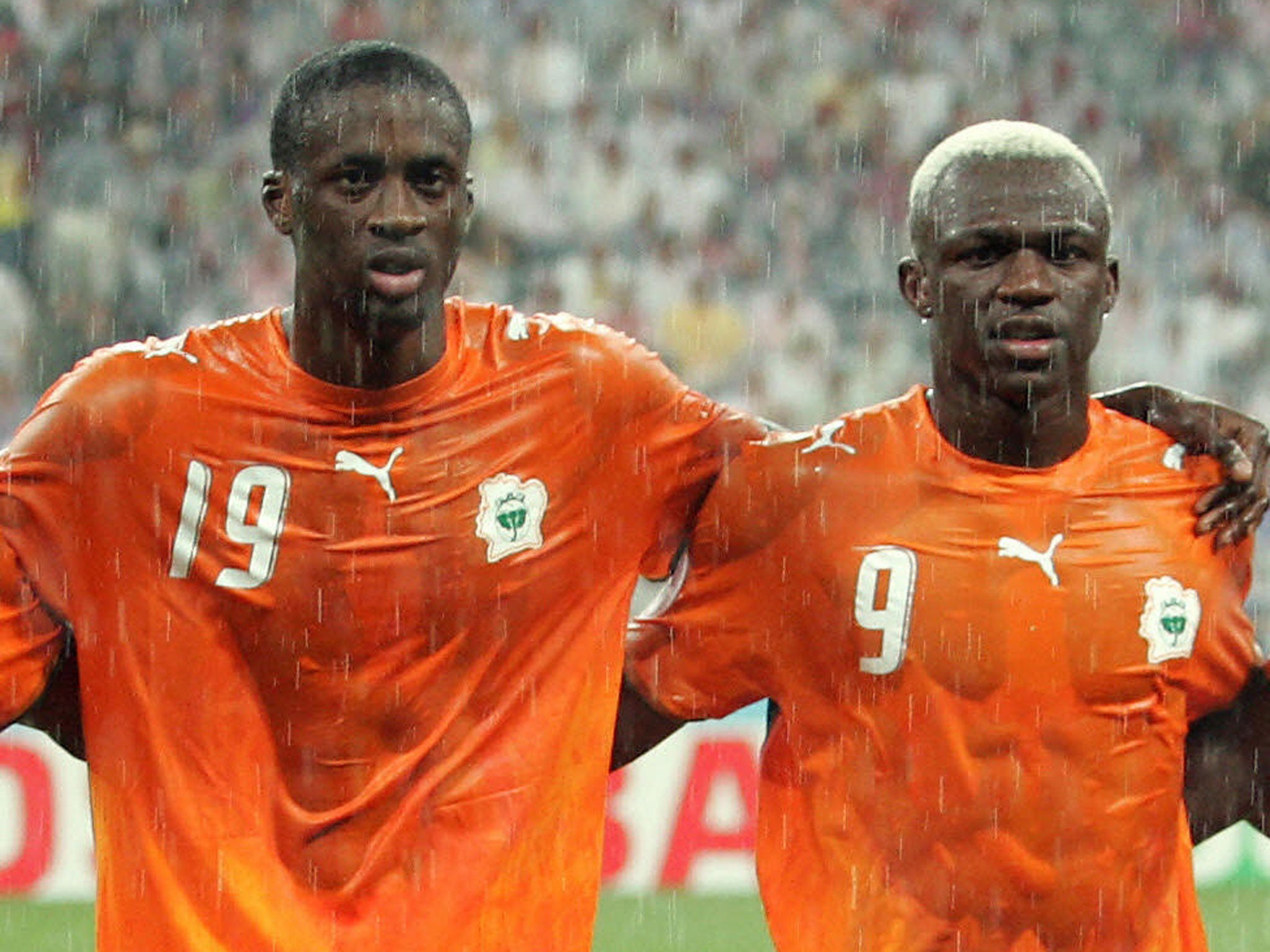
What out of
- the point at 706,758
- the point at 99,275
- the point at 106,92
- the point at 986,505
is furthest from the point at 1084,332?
the point at 106,92

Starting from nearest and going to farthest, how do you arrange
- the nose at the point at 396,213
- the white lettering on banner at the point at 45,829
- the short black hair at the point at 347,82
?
the nose at the point at 396,213 → the short black hair at the point at 347,82 → the white lettering on banner at the point at 45,829

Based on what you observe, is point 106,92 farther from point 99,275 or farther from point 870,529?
point 870,529

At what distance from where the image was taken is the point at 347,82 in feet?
12.3

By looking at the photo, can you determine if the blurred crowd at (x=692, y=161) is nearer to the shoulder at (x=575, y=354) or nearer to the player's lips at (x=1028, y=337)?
the shoulder at (x=575, y=354)

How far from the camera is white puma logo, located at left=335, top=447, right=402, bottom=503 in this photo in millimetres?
3816

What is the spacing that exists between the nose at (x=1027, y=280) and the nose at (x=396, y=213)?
96 cm

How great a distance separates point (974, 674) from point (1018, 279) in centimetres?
66

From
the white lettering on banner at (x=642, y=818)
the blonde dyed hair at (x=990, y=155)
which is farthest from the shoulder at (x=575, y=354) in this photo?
the white lettering on banner at (x=642, y=818)

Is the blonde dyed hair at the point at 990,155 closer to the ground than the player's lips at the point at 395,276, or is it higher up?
higher up

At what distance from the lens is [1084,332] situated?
3820 millimetres

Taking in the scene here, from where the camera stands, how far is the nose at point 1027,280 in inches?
148

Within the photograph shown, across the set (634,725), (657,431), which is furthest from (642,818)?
(657,431)

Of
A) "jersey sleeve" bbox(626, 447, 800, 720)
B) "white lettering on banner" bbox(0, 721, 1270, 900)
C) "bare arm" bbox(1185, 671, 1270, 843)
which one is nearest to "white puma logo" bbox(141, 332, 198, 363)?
"jersey sleeve" bbox(626, 447, 800, 720)

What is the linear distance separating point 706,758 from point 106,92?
5.24m
